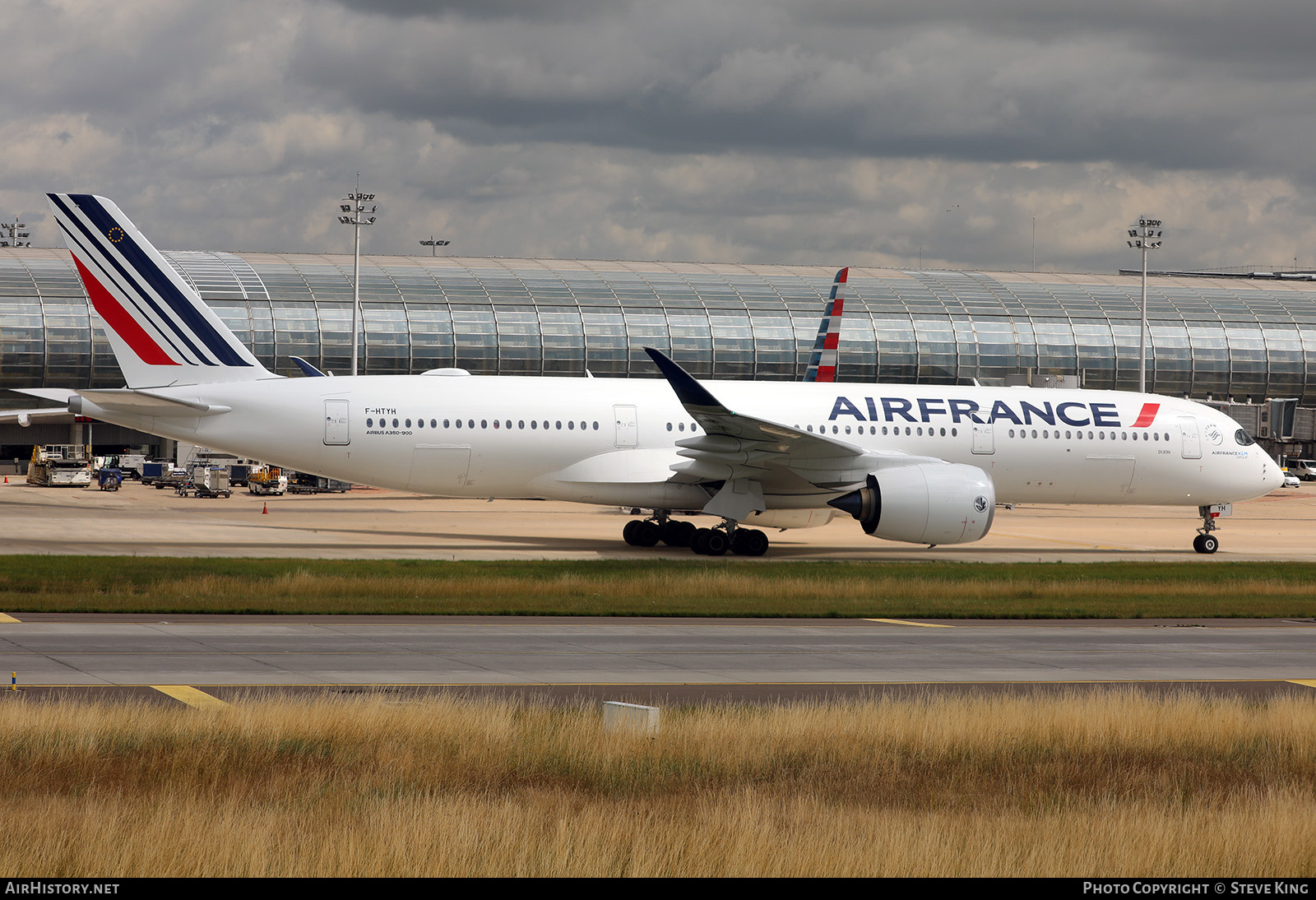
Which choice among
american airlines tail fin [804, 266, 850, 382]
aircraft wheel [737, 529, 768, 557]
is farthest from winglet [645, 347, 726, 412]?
american airlines tail fin [804, 266, 850, 382]

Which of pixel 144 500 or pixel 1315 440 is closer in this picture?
pixel 144 500

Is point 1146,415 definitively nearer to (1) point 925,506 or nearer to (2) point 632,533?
(1) point 925,506

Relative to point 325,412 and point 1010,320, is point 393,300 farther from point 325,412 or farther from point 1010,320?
point 325,412

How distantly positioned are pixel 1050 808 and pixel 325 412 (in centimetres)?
2515

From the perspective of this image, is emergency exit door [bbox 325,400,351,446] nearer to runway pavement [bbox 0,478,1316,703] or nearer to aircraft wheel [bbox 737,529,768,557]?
runway pavement [bbox 0,478,1316,703]

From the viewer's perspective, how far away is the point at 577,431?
108 feet

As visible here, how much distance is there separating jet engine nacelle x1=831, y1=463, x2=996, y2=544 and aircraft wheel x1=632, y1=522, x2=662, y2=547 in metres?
5.70

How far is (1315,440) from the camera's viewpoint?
8769cm

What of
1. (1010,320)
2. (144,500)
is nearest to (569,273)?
(1010,320)

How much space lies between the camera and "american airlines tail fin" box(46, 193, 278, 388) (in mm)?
31875

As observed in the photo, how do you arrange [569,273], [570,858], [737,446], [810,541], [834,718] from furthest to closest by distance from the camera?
[569,273] < [810,541] < [737,446] < [834,718] < [570,858]

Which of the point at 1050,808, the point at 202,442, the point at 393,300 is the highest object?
the point at 393,300

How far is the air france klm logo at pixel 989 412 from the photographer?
34.7 meters

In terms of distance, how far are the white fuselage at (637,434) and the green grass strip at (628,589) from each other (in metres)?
4.84
